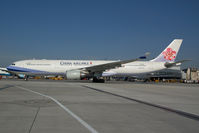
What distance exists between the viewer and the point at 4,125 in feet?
14.5

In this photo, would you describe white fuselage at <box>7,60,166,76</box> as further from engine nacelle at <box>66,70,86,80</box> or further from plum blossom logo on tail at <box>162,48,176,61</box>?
plum blossom logo on tail at <box>162,48,176,61</box>

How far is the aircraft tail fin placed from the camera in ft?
108

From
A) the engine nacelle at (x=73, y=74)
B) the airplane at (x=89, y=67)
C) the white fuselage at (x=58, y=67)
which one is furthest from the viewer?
the white fuselage at (x=58, y=67)

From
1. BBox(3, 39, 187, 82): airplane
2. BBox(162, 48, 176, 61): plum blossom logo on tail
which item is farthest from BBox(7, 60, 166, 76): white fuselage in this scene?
BBox(162, 48, 176, 61): plum blossom logo on tail

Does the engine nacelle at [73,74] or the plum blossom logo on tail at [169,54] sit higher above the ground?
the plum blossom logo on tail at [169,54]

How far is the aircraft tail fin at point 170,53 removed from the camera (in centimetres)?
3291

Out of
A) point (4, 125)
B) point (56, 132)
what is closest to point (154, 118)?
point (56, 132)

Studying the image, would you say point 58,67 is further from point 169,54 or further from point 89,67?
point 169,54

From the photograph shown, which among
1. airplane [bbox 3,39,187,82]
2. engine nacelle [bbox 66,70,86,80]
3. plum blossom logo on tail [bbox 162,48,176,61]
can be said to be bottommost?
engine nacelle [bbox 66,70,86,80]

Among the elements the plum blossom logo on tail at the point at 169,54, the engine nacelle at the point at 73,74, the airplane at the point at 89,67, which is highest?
the plum blossom logo on tail at the point at 169,54

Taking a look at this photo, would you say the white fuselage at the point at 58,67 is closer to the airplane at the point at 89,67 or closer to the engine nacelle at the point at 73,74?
the airplane at the point at 89,67

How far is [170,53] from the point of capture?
32.9 m

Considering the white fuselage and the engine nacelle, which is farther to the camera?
the white fuselage

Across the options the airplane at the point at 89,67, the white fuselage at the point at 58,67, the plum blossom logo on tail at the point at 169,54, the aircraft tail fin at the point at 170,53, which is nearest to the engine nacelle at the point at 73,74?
the airplane at the point at 89,67
